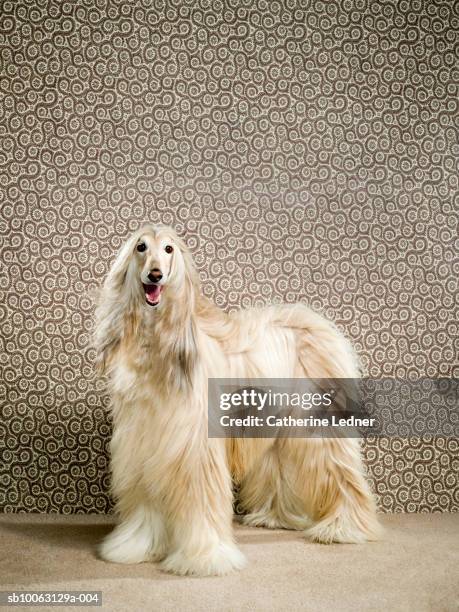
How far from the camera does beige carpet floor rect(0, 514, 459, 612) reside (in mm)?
1992

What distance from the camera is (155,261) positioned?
2.18m

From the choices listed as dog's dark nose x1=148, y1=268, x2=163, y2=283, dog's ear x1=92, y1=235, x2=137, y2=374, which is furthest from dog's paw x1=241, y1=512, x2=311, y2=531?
dog's dark nose x1=148, y1=268, x2=163, y2=283

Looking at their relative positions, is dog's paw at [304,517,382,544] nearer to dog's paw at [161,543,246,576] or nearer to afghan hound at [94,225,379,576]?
afghan hound at [94,225,379,576]

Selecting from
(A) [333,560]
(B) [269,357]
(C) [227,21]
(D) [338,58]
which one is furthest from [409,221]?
(A) [333,560]

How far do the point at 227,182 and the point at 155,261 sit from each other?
3.12 ft

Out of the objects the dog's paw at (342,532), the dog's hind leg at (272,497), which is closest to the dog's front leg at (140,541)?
the dog's hind leg at (272,497)

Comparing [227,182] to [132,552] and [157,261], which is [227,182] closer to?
[157,261]

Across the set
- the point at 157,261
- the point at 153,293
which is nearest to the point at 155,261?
the point at 157,261

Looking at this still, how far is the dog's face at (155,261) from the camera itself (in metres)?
2.16

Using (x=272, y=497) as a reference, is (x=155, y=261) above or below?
above

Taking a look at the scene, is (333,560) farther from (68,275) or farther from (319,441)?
(68,275)

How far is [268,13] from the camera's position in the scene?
3.02 meters

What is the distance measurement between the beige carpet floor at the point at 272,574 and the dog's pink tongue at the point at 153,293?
92cm

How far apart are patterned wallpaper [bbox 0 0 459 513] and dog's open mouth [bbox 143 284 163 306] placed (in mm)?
811
